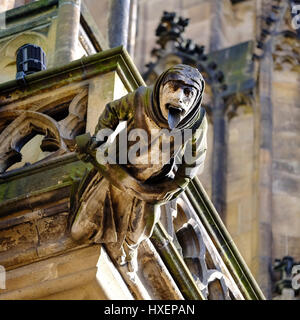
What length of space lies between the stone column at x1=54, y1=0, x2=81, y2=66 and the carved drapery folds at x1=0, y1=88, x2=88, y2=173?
33.8 inches

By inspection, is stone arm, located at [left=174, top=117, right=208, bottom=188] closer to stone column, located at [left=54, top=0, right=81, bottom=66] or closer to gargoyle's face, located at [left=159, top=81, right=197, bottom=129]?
gargoyle's face, located at [left=159, top=81, right=197, bottom=129]

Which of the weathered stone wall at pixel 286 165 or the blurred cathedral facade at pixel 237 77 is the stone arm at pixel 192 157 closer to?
the blurred cathedral facade at pixel 237 77

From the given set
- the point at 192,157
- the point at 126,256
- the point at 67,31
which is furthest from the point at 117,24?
the point at 192,157

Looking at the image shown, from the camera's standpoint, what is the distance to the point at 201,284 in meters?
13.3

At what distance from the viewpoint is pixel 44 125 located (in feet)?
42.2

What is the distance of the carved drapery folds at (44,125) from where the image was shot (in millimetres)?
12711

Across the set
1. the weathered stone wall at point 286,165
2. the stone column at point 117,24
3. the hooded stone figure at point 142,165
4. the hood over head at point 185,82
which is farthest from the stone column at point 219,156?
the hood over head at point 185,82

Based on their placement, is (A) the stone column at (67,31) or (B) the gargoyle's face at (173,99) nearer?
(B) the gargoyle's face at (173,99)

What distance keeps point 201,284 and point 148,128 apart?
6.56 ft

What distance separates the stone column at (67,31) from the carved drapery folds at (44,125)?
0.86 m

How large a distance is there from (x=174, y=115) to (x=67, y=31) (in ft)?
8.98

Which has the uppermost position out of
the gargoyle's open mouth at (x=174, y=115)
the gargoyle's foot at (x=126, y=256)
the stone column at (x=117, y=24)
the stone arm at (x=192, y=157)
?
the stone column at (x=117, y=24)

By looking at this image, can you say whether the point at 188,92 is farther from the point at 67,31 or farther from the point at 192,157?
the point at 67,31
